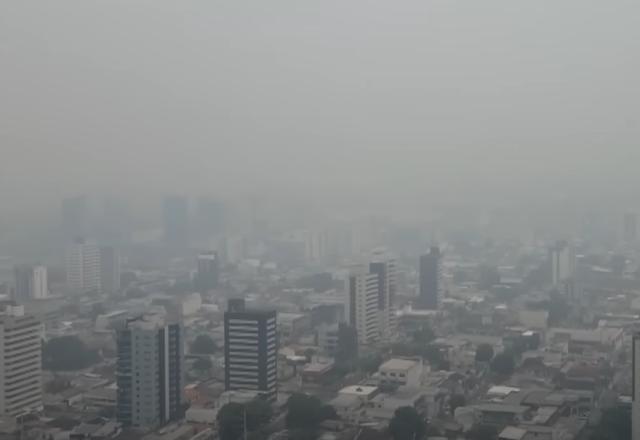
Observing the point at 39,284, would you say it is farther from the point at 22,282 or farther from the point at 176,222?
the point at 176,222

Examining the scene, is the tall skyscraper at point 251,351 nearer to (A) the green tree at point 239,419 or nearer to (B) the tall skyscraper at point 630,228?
(A) the green tree at point 239,419

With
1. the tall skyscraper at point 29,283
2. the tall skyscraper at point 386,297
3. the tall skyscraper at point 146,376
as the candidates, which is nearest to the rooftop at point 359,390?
the tall skyscraper at point 146,376

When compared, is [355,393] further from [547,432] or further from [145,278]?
[145,278]

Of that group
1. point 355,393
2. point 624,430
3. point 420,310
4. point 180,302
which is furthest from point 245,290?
point 624,430

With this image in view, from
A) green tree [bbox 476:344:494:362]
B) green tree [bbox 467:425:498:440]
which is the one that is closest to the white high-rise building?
green tree [bbox 476:344:494:362]

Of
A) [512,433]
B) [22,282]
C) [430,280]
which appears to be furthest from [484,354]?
[22,282]

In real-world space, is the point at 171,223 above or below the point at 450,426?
→ above
